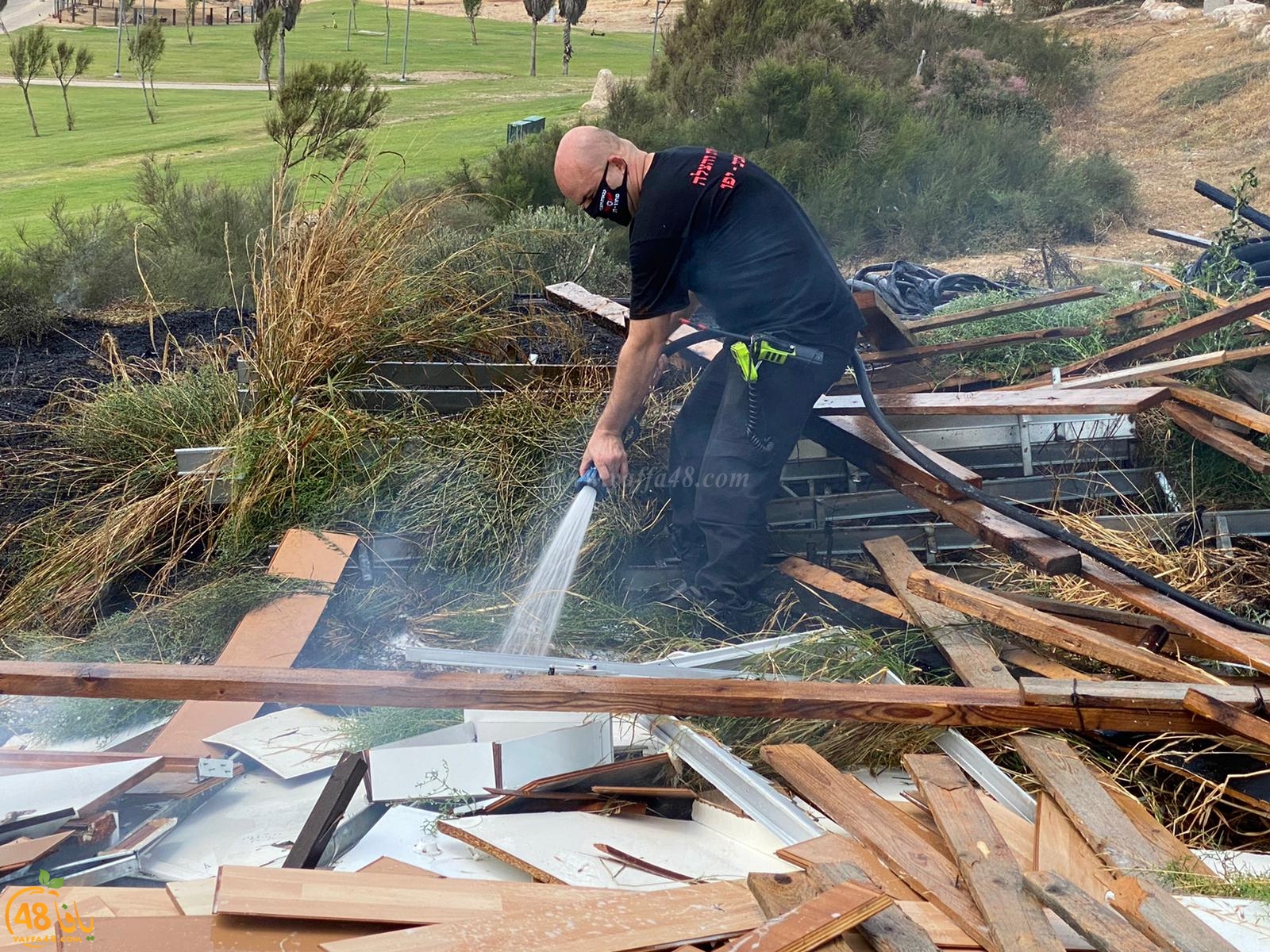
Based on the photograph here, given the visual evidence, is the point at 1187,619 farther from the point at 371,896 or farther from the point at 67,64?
the point at 67,64

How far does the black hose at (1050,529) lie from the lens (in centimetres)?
340

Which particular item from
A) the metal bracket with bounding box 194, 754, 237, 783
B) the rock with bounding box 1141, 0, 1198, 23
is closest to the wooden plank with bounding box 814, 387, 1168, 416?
the metal bracket with bounding box 194, 754, 237, 783

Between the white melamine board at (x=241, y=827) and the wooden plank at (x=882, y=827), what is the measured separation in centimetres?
124

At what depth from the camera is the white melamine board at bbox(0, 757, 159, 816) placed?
279 cm

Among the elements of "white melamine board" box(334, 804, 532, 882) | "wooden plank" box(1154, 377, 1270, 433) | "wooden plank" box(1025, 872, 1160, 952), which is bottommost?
"white melamine board" box(334, 804, 532, 882)

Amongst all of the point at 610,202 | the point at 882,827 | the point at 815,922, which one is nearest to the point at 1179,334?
the point at 610,202

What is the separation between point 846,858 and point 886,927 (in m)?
0.34

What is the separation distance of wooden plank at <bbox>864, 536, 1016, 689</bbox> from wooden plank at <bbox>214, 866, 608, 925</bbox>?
5.34 ft

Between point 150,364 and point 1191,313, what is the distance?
622cm

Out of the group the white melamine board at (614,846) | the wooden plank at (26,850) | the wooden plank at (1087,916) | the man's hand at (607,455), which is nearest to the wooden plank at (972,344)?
the man's hand at (607,455)

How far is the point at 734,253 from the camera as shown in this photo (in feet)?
13.0

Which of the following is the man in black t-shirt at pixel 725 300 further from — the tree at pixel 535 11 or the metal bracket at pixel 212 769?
the tree at pixel 535 11

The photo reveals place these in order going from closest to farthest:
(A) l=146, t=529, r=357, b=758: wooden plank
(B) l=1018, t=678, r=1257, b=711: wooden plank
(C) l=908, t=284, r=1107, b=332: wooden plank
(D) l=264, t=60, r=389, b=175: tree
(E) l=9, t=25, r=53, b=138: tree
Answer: (B) l=1018, t=678, r=1257, b=711: wooden plank → (A) l=146, t=529, r=357, b=758: wooden plank → (C) l=908, t=284, r=1107, b=332: wooden plank → (D) l=264, t=60, r=389, b=175: tree → (E) l=9, t=25, r=53, b=138: tree

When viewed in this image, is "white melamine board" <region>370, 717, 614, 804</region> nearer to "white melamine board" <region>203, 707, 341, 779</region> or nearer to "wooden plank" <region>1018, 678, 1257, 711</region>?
"white melamine board" <region>203, 707, 341, 779</region>
